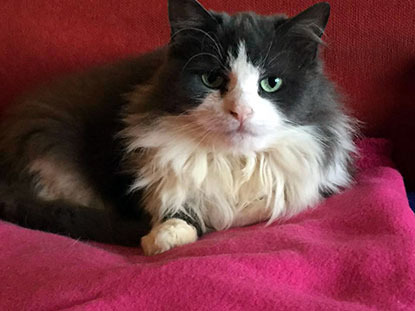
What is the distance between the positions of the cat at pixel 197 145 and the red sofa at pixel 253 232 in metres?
0.09

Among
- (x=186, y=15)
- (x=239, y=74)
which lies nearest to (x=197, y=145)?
(x=239, y=74)

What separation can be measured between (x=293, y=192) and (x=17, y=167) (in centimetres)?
89

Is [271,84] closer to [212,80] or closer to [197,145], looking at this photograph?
[212,80]

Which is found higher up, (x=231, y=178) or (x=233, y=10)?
(x=233, y=10)

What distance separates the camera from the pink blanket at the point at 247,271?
0.91 meters

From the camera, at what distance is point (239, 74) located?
1236mm

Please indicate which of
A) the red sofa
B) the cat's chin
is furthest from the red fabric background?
the cat's chin

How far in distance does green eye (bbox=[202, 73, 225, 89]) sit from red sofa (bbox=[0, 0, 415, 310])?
0.40 meters

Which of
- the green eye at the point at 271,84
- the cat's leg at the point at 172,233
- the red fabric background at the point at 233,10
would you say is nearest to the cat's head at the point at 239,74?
the green eye at the point at 271,84

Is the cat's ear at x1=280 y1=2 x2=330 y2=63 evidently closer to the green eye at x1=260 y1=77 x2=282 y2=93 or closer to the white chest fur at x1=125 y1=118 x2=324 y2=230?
the green eye at x1=260 y1=77 x2=282 y2=93

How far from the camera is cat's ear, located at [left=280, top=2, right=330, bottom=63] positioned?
4.20ft

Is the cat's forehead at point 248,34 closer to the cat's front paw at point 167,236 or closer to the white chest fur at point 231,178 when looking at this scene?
the white chest fur at point 231,178

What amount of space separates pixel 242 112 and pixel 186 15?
350mm

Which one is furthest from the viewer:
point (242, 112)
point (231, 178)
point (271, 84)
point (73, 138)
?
point (73, 138)
